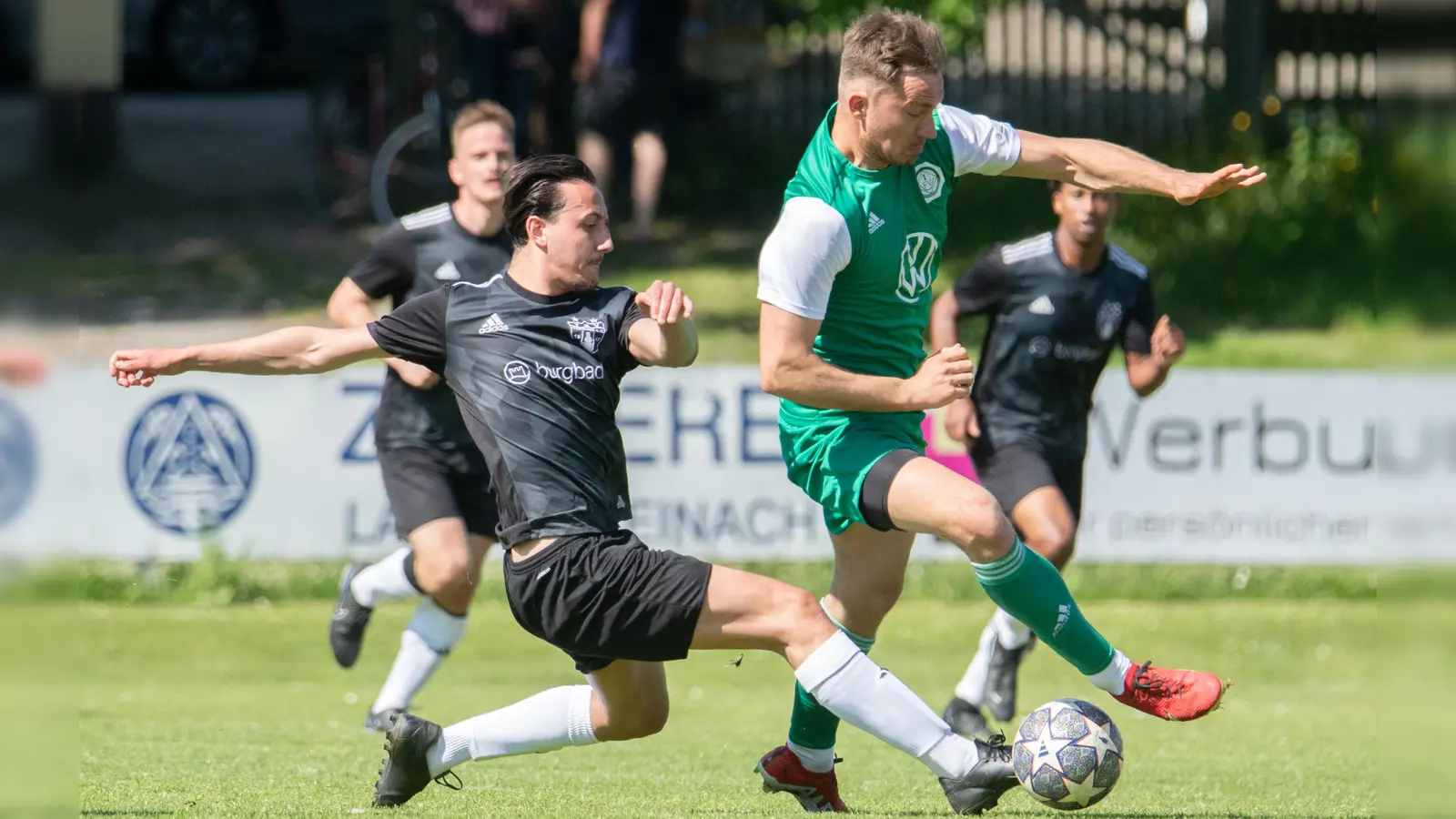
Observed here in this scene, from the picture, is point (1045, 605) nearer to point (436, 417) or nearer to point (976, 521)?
point (976, 521)

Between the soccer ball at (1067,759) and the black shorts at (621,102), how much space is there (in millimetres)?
11033

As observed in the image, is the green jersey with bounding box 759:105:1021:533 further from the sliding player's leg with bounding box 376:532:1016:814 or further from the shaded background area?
the shaded background area

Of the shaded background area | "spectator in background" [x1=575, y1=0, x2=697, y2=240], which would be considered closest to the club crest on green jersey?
the shaded background area

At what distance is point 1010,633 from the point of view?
24.9ft

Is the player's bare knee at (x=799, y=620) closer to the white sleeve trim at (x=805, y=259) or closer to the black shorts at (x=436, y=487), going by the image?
the white sleeve trim at (x=805, y=259)

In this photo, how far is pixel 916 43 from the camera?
4.94 metres

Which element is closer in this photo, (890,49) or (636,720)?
(890,49)

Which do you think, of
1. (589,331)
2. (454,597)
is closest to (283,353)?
(589,331)

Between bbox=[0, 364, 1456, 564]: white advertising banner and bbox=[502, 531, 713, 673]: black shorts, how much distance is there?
615 cm

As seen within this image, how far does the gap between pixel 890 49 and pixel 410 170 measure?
11315 mm

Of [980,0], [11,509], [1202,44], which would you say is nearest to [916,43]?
[11,509]

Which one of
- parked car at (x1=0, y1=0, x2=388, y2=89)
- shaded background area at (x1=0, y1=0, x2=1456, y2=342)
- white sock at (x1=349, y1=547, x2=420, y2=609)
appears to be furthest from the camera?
parked car at (x1=0, y1=0, x2=388, y2=89)

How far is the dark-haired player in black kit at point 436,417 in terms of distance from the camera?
7180 mm

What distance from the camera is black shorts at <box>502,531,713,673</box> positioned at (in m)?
4.59
